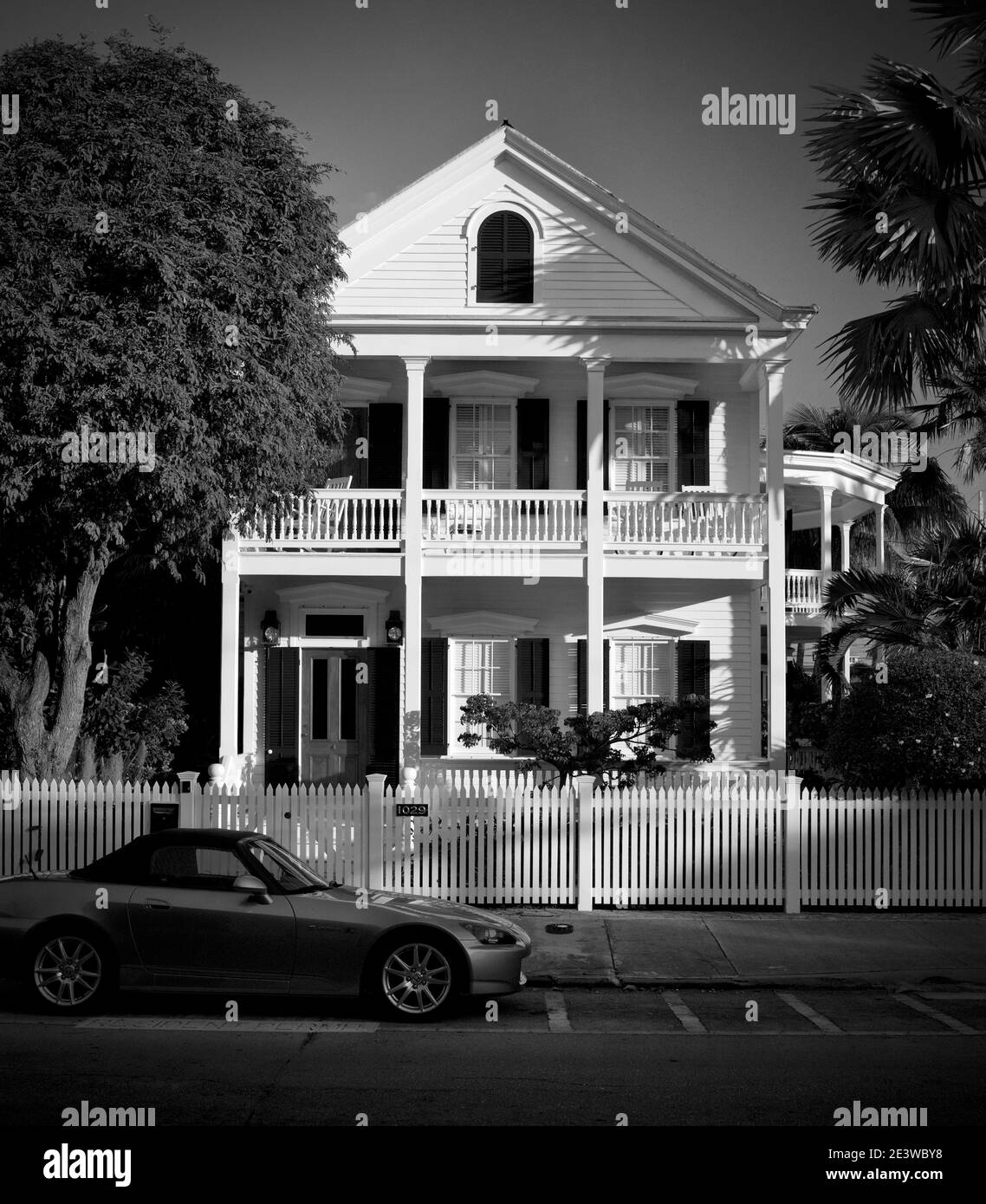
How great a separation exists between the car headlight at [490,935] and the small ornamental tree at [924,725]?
246 inches

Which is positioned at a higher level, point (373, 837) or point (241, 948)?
point (373, 837)

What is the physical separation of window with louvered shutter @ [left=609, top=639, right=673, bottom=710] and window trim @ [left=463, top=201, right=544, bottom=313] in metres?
5.49

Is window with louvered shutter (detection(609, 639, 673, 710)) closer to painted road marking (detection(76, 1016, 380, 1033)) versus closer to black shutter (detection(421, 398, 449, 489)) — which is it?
black shutter (detection(421, 398, 449, 489))

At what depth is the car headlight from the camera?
29.6 ft

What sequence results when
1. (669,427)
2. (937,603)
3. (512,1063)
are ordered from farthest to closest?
(669,427), (937,603), (512,1063)

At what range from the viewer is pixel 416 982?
8.88m

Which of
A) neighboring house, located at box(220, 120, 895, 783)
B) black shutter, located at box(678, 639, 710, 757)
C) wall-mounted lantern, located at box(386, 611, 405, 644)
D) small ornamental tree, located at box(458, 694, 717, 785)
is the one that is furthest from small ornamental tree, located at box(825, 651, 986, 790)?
wall-mounted lantern, located at box(386, 611, 405, 644)

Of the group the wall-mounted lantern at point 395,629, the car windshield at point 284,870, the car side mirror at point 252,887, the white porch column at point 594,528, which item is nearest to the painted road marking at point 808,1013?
the car windshield at point 284,870

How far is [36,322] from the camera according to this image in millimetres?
12664

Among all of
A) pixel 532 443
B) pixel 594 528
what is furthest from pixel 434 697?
pixel 532 443

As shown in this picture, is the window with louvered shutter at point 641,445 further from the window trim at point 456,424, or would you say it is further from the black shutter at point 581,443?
the window trim at point 456,424

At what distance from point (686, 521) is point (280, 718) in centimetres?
692

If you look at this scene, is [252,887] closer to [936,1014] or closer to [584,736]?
[936,1014]

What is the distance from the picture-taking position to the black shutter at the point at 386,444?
19.9 metres
